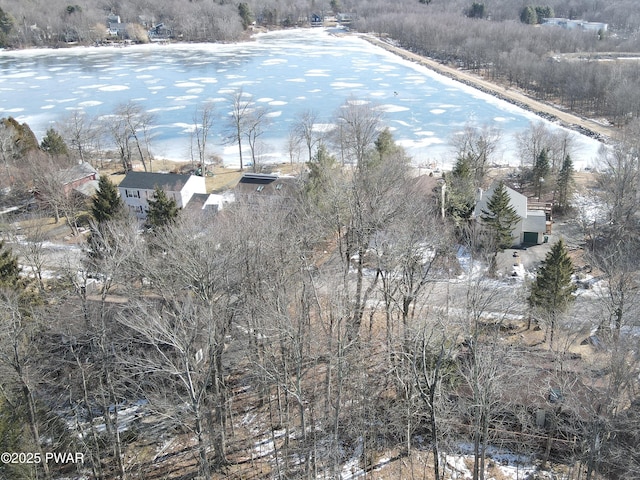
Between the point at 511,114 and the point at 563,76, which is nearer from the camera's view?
the point at 511,114

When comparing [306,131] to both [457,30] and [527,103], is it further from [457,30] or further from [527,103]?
[457,30]

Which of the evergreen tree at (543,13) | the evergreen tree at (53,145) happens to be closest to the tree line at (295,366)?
the evergreen tree at (53,145)

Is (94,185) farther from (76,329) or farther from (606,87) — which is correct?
(606,87)

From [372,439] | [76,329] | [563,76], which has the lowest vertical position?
[372,439]

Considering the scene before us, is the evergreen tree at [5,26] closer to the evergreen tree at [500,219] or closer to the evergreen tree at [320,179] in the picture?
the evergreen tree at [320,179]

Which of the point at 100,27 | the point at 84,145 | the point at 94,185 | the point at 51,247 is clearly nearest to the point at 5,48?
the point at 100,27

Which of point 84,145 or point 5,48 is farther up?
point 5,48
